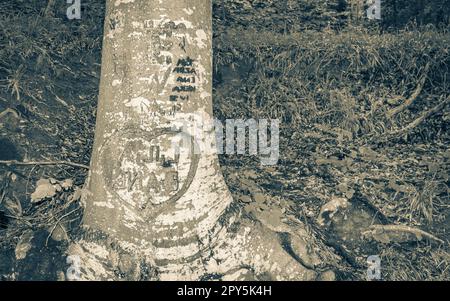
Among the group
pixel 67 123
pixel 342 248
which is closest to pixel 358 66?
pixel 342 248

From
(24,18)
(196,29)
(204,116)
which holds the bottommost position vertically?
(204,116)

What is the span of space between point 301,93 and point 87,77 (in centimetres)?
167

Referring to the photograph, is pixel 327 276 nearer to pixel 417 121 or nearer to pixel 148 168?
pixel 148 168

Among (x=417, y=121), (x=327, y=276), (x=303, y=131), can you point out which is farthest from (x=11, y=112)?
(x=417, y=121)

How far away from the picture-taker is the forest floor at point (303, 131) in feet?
8.16

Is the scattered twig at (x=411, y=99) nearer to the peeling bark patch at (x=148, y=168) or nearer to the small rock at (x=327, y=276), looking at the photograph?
the small rock at (x=327, y=276)

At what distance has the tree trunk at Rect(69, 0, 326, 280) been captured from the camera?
2.01 meters

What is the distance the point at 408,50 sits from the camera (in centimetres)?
409

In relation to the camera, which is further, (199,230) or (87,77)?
(87,77)

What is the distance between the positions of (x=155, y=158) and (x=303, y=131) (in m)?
1.70

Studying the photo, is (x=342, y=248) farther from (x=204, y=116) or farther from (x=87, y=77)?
(x=87, y=77)

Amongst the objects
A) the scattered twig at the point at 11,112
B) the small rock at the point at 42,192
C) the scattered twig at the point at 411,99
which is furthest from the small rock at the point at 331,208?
the scattered twig at the point at 11,112

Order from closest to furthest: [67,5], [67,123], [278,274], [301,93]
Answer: [278,274]
[67,123]
[301,93]
[67,5]

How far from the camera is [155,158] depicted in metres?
2.02
